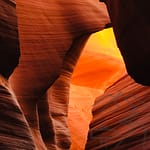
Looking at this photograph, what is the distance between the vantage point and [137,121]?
588 centimetres

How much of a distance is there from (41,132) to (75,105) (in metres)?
4.46

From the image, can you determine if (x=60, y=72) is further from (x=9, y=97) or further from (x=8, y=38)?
(x=9, y=97)

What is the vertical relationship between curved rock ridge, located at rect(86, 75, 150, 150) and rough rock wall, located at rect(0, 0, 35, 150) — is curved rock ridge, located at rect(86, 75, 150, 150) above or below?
below

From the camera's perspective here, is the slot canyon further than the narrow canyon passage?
No

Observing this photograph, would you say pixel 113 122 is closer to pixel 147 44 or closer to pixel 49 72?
pixel 49 72

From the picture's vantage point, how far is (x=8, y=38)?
13.4 ft

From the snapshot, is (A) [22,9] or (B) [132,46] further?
(A) [22,9]

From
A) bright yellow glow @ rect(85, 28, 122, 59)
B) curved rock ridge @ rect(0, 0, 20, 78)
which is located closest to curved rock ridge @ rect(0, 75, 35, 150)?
curved rock ridge @ rect(0, 0, 20, 78)

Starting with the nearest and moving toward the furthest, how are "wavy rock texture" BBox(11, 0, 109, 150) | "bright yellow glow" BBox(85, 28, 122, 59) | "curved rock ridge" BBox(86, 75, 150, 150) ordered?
"curved rock ridge" BBox(86, 75, 150, 150) → "wavy rock texture" BBox(11, 0, 109, 150) → "bright yellow glow" BBox(85, 28, 122, 59)

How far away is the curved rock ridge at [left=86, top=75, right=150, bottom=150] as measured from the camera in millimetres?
5648

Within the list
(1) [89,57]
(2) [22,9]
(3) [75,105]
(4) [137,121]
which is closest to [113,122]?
(4) [137,121]

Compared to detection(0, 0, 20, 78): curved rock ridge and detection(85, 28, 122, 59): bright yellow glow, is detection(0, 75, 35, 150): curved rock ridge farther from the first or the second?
detection(85, 28, 122, 59): bright yellow glow

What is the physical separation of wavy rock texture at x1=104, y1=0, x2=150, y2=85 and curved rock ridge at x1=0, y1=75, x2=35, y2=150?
1.18 metres

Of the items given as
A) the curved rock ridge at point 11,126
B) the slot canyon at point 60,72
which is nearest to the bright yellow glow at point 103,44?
the slot canyon at point 60,72
